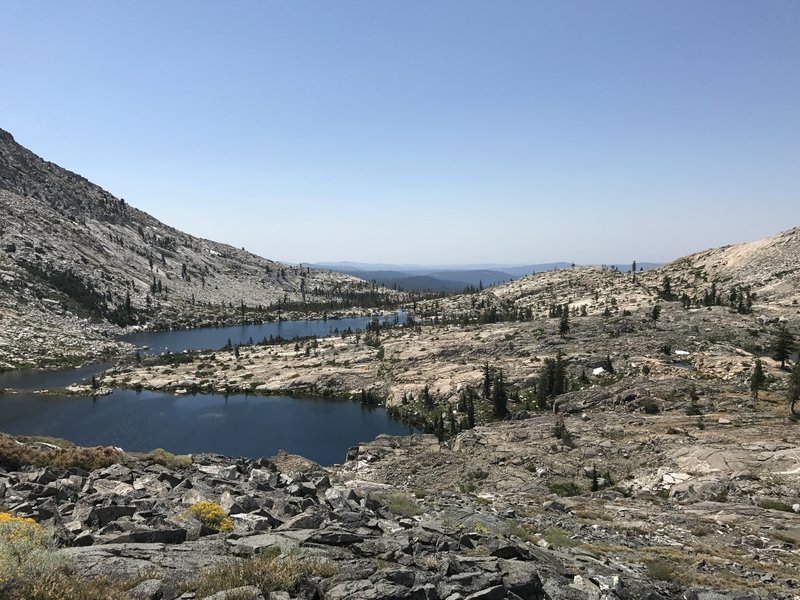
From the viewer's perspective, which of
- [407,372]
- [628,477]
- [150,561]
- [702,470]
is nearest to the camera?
[150,561]

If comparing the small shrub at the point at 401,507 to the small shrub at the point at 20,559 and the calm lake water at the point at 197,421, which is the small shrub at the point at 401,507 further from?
the calm lake water at the point at 197,421

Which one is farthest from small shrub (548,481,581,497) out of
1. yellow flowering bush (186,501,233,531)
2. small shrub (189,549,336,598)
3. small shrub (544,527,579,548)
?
small shrub (189,549,336,598)

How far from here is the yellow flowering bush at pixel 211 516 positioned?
17.7 meters

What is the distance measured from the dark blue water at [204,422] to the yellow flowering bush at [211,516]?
202 ft

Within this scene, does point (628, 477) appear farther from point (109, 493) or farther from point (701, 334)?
point (701, 334)

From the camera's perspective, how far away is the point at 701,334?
10194 centimetres

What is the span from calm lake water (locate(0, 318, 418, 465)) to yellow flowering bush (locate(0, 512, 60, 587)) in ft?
224

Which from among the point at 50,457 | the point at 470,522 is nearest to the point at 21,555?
the point at 470,522

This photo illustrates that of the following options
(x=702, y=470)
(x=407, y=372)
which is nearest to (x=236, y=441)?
(x=407, y=372)

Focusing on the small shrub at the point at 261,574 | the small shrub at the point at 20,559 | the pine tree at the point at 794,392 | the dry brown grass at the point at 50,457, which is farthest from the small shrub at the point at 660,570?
the pine tree at the point at 794,392

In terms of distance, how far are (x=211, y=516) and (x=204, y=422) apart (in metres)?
93.8

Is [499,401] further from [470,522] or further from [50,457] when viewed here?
[50,457]

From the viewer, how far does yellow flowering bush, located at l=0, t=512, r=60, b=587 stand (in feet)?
32.2

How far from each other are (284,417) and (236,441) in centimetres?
1637
